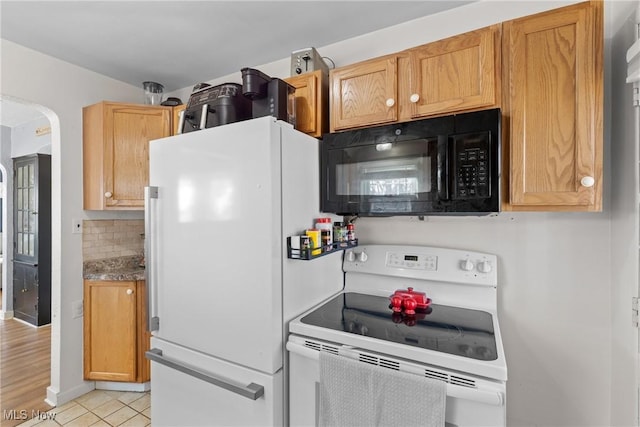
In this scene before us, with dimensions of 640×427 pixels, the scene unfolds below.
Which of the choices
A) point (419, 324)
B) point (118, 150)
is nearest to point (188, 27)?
point (118, 150)

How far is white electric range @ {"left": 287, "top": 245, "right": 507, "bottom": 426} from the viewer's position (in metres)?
0.98

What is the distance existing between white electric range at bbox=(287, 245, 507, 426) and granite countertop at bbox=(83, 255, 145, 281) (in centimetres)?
163

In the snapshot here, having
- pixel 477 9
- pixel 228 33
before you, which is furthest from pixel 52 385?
pixel 477 9

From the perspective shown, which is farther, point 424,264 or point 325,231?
point 424,264

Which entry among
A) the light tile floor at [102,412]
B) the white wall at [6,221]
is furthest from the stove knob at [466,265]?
the white wall at [6,221]

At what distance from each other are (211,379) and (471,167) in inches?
56.1

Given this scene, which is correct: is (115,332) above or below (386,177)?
below

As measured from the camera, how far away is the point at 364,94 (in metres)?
1.56

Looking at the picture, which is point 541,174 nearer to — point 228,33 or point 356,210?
point 356,210

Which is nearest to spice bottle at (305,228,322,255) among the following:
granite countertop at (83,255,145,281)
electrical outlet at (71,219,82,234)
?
granite countertop at (83,255,145,281)

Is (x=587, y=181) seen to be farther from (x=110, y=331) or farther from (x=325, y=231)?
(x=110, y=331)

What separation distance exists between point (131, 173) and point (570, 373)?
3.00 meters

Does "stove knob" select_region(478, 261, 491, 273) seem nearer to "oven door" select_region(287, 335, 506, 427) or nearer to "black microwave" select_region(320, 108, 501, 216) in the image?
"black microwave" select_region(320, 108, 501, 216)

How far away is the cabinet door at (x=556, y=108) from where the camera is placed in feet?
3.80
